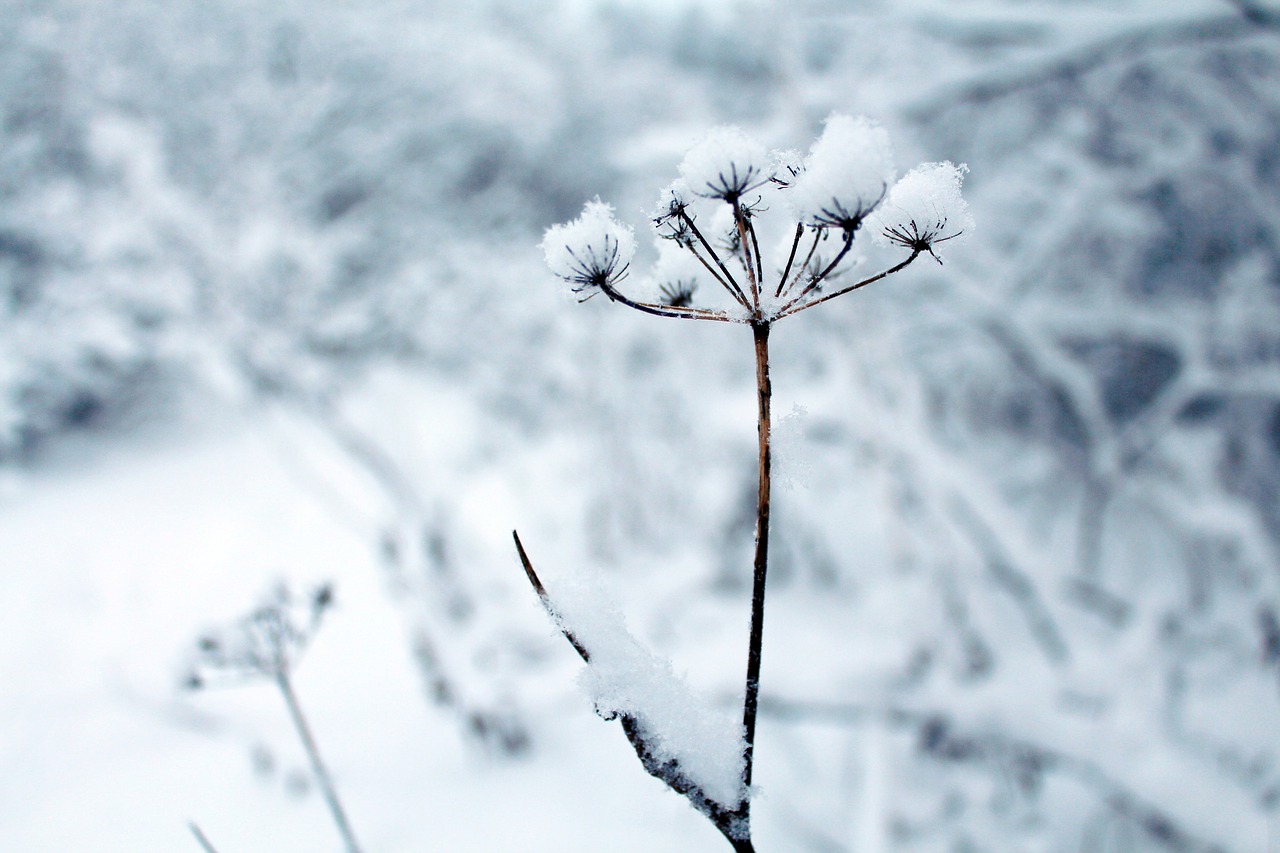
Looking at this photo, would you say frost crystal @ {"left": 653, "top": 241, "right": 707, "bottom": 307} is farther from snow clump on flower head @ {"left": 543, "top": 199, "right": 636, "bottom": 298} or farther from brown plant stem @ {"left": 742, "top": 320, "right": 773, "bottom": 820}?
brown plant stem @ {"left": 742, "top": 320, "right": 773, "bottom": 820}

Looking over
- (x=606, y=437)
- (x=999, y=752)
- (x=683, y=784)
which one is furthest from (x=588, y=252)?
(x=606, y=437)

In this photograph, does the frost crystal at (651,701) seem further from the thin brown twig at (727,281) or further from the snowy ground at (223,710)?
the snowy ground at (223,710)

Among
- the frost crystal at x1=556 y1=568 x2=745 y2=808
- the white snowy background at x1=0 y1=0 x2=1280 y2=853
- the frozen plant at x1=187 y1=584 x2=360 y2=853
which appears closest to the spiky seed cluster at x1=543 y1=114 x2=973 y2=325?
the white snowy background at x1=0 y1=0 x2=1280 y2=853

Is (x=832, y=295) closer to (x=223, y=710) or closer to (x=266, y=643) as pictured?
(x=266, y=643)

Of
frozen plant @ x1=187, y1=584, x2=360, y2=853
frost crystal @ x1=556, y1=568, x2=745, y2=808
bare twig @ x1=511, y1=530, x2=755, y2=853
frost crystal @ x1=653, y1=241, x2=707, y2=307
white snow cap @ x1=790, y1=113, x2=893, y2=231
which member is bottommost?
bare twig @ x1=511, y1=530, x2=755, y2=853

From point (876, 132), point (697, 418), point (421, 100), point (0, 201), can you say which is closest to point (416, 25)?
point (421, 100)

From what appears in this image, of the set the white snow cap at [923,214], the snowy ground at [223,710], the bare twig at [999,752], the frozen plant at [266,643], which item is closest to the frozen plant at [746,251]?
the white snow cap at [923,214]

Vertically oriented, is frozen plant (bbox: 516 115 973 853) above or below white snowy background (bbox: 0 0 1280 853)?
below
